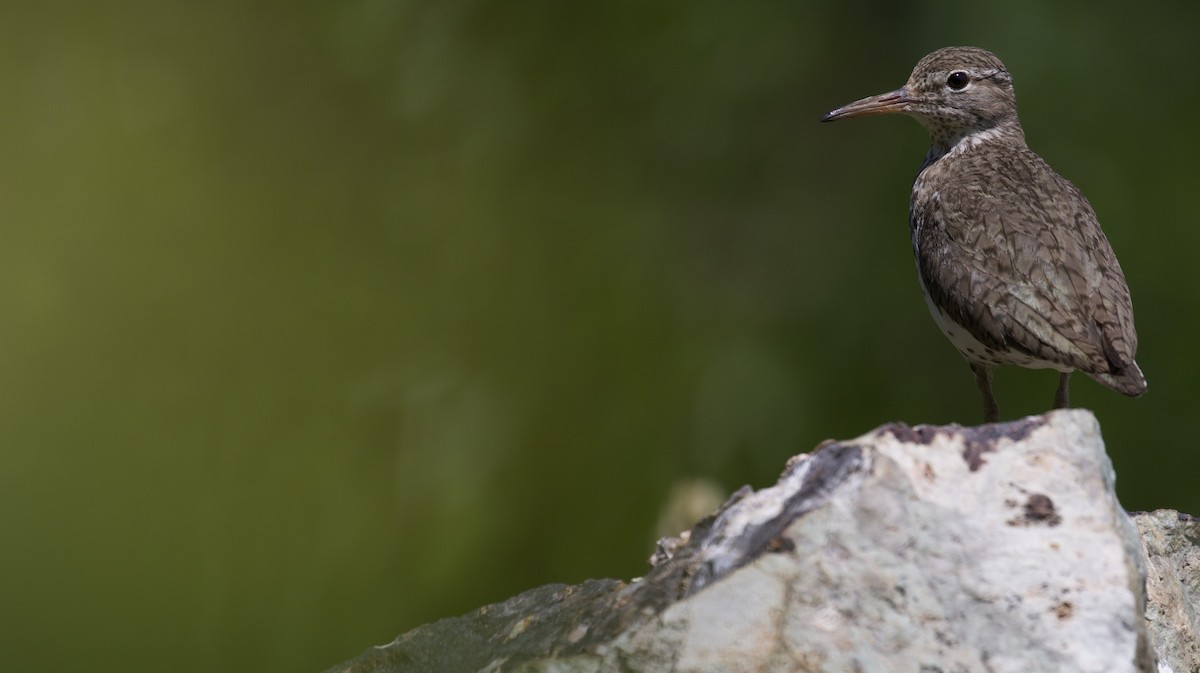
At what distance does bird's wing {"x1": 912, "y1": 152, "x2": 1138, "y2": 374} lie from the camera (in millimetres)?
3357

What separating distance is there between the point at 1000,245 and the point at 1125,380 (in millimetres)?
550

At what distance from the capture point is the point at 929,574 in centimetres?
224

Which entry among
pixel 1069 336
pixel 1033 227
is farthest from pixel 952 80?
pixel 1069 336

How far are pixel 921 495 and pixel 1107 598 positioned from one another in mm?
342

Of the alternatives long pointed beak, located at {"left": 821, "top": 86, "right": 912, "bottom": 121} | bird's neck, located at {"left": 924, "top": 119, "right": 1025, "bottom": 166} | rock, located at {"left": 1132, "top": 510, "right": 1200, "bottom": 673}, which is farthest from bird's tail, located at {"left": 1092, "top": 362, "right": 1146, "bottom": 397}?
long pointed beak, located at {"left": 821, "top": 86, "right": 912, "bottom": 121}

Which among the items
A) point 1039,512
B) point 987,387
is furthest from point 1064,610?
point 987,387

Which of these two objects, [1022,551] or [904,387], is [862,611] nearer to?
[1022,551]

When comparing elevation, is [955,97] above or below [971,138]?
above

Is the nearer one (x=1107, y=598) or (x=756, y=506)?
(x=1107, y=598)

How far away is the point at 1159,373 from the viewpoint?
595 centimetres

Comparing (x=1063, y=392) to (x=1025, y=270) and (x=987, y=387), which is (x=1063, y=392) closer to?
(x=987, y=387)

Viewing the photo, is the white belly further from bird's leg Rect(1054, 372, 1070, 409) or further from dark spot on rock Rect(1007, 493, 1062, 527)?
dark spot on rock Rect(1007, 493, 1062, 527)

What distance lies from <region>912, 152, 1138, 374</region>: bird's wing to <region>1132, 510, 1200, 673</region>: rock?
1.68 ft

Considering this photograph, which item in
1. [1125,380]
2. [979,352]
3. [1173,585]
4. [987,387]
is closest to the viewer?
[1125,380]
